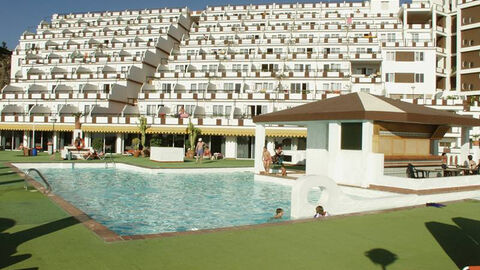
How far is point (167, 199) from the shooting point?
59.2ft

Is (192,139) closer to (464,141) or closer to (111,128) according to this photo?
(111,128)

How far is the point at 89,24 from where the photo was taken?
255ft

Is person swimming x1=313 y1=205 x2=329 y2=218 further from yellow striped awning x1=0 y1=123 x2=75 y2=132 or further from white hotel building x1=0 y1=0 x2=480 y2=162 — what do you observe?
yellow striped awning x1=0 y1=123 x2=75 y2=132

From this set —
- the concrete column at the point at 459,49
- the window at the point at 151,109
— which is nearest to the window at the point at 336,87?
the window at the point at 151,109

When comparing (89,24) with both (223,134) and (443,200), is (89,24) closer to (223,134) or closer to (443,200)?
(223,134)

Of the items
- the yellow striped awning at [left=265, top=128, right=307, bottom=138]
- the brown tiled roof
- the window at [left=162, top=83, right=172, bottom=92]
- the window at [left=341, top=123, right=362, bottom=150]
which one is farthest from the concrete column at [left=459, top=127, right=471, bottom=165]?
the window at [left=162, top=83, right=172, bottom=92]

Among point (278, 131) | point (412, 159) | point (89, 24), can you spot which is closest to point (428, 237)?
point (412, 159)

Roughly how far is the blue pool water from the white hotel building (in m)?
14.3

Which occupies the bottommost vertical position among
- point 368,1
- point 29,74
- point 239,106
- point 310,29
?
point 239,106

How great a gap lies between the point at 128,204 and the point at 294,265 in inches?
424

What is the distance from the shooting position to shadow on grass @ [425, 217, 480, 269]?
815cm

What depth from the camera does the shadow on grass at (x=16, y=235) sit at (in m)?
7.24

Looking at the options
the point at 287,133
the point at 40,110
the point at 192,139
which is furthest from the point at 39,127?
the point at 287,133

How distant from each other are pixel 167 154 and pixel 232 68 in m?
26.2
